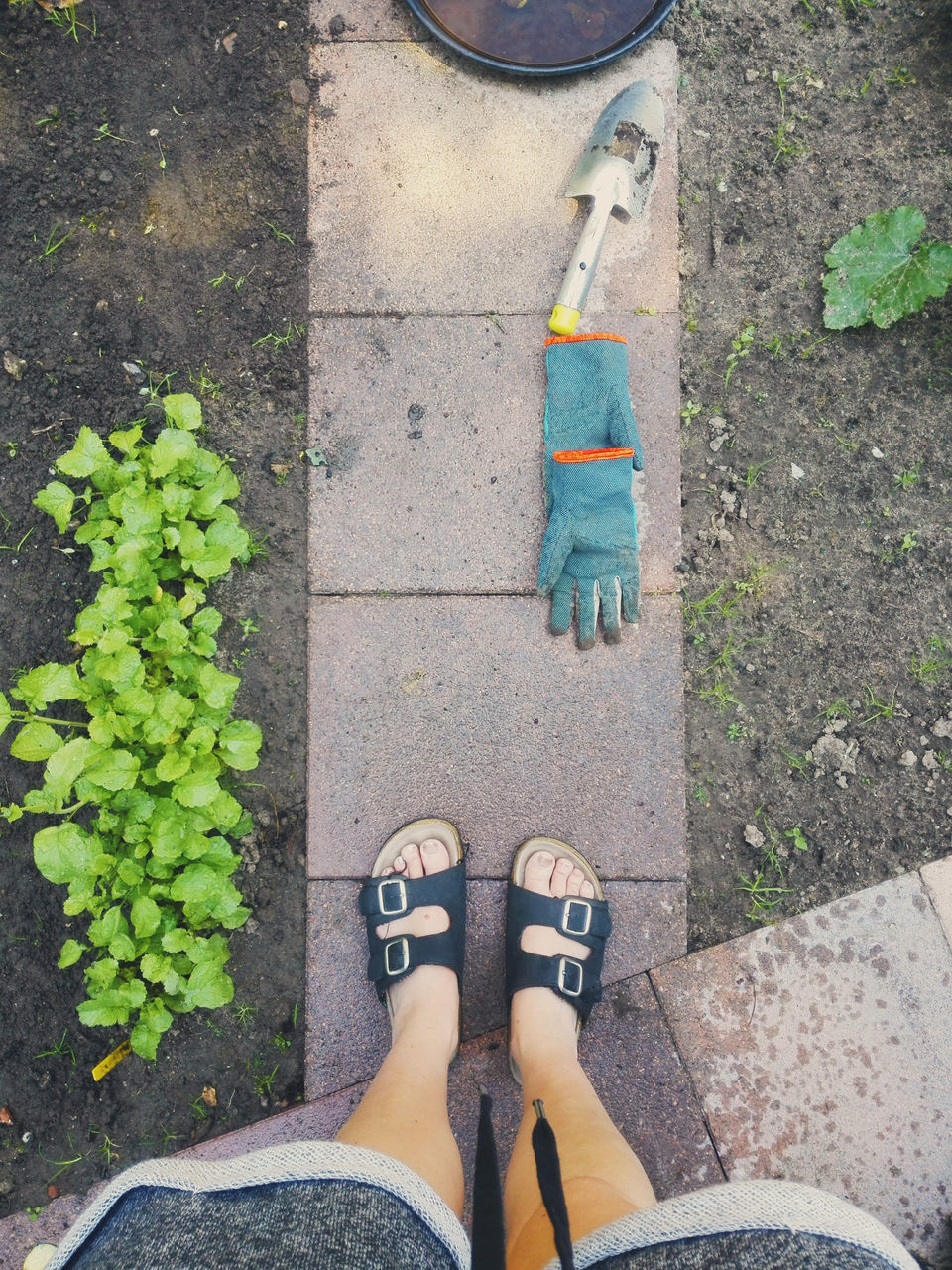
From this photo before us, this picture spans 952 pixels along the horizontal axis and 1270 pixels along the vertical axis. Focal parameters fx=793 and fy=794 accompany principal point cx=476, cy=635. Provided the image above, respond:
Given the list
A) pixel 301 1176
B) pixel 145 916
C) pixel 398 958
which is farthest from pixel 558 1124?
pixel 145 916

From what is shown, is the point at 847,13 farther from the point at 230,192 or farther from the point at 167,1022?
the point at 167,1022

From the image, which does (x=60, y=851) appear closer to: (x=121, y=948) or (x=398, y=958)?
(x=121, y=948)

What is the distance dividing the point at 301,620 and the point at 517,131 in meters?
1.60

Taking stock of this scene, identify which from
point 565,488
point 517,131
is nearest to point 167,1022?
point 565,488

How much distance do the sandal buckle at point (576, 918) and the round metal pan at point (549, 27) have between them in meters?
2.38

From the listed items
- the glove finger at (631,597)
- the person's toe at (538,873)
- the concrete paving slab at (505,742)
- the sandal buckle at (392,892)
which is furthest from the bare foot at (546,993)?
the glove finger at (631,597)

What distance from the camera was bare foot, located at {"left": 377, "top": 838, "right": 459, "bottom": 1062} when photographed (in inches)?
82.4

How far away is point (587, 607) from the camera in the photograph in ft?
7.45

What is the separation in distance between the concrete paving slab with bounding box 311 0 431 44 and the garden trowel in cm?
69

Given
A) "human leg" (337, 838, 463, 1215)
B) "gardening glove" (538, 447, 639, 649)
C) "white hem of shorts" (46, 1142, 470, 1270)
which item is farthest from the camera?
"gardening glove" (538, 447, 639, 649)

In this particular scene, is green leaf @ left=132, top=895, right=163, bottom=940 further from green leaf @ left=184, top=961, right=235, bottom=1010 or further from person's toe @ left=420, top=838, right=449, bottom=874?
person's toe @ left=420, top=838, right=449, bottom=874

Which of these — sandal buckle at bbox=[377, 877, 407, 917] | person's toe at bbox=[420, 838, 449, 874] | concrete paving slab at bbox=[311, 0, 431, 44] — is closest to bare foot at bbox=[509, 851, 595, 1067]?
person's toe at bbox=[420, 838, 449, 874]

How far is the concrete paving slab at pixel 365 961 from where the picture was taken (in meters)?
2.24

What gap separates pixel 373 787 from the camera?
90.7 inches
